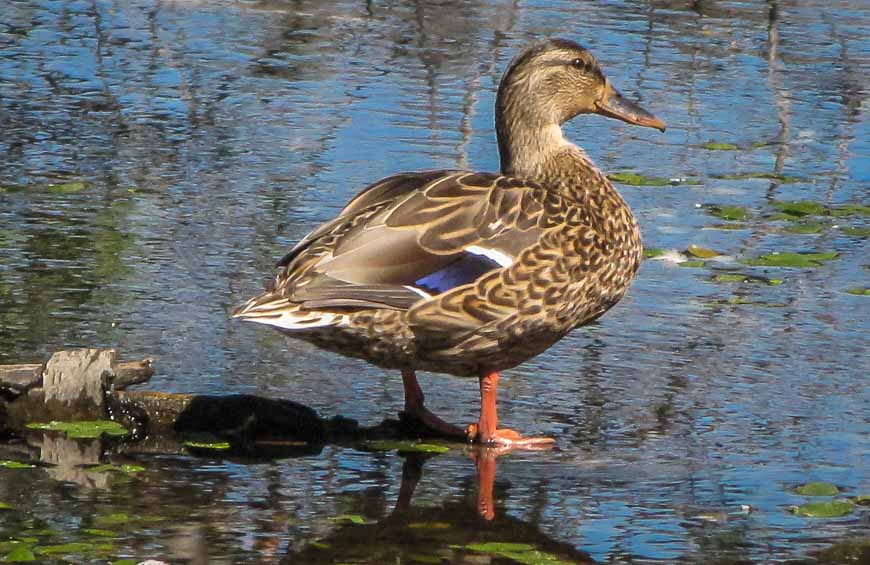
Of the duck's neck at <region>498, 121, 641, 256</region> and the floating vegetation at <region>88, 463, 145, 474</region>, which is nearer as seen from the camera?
the floating vegetation at <region>88, 463, 145, 474</region>

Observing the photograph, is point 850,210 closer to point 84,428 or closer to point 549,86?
point 549,86

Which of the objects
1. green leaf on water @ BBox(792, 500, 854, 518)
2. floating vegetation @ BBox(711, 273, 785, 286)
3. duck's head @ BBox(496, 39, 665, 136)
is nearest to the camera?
green leaf on water @ BBox(792, 500, 854, 518)

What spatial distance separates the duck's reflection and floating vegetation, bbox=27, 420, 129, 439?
1020mm

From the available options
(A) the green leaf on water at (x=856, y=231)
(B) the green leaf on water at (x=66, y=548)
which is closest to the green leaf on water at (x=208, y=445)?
(B) the green leaf on water at (x=66, y=548)

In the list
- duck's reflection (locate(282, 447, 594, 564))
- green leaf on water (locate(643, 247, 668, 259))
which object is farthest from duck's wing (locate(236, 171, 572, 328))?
green leaf on water (locate(643, 247, 668, 259))

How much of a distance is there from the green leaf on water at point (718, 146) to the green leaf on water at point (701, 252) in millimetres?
1891

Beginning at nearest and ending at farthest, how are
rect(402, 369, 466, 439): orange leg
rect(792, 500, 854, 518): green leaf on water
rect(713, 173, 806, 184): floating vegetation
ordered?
rect(792, 500, 854, 518): green leaf on water → rect(402, 369, 466, 439): orange leg → rect(713, 173, 806, 184): floating vegetation

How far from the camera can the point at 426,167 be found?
30.6ft

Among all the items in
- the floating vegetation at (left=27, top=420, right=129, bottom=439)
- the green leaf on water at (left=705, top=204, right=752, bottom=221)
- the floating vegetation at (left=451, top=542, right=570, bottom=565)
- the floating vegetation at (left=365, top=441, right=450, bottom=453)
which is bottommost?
the floating vegetation at (left=365, top=441, right=450, bottom=453)

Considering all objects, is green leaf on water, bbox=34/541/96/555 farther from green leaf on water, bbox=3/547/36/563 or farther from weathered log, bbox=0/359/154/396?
weathered log, bbox=0/359/154/396

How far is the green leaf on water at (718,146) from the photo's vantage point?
10.0 m

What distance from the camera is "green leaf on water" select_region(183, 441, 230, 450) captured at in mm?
5805

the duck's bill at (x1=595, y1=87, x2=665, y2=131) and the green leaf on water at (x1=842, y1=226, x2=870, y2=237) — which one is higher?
the duck's bill at (x1=595, y1=87, x2=665, y2=131)

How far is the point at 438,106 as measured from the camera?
35.1ft
